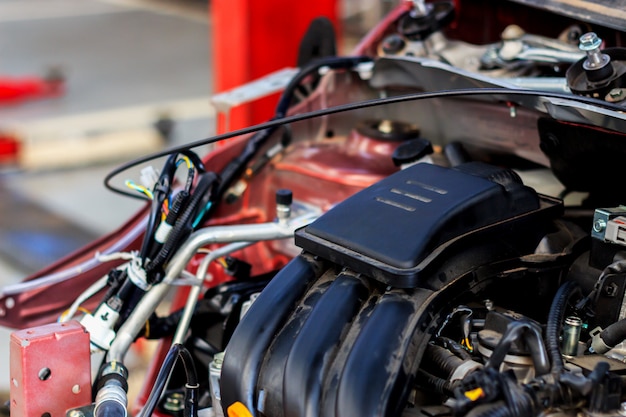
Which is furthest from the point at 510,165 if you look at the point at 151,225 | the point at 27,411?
the point at 27,411

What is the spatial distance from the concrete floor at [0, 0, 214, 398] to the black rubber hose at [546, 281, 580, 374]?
2124 millimetres

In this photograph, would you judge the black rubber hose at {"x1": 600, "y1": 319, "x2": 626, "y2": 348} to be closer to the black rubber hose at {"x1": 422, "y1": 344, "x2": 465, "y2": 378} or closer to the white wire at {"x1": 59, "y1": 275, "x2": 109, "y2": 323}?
the black rubber hose at {"x1": 422, "y1": 344, "x2": 465, "y2": 378}

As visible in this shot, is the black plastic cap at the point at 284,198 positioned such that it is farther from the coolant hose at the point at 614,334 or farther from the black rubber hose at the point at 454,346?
the coolant hose at the point at 614,334

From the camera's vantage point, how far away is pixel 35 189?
16.7 ft

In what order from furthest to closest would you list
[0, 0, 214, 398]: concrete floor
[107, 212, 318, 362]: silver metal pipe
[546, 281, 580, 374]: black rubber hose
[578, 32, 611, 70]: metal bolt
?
1. [0, 0, 214, 398]: concrete floor
2. [107, 212, 318, 362]: silver metal pipe
3. [578, 32, 611, 70]: metal bolt
4. [546, 281, 580, 374]: black rubber hose

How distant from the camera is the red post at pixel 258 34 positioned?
138 inches

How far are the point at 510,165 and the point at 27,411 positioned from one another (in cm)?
109

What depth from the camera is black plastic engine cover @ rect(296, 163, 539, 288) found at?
1.42 meters

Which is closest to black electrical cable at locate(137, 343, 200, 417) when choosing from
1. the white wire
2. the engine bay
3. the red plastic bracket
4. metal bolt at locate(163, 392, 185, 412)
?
the engine bay

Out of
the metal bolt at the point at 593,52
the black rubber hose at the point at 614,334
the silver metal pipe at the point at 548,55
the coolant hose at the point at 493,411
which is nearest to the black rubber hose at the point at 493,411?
the coolant hose at the point at 493,411

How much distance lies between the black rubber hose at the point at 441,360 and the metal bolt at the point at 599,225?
35 centimetres

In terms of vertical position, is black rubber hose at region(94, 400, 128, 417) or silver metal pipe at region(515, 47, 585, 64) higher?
silver metal pipe at region(515, 47, 585, 64)

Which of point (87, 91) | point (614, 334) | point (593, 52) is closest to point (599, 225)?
point (614, 334)

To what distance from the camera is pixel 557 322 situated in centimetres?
147
